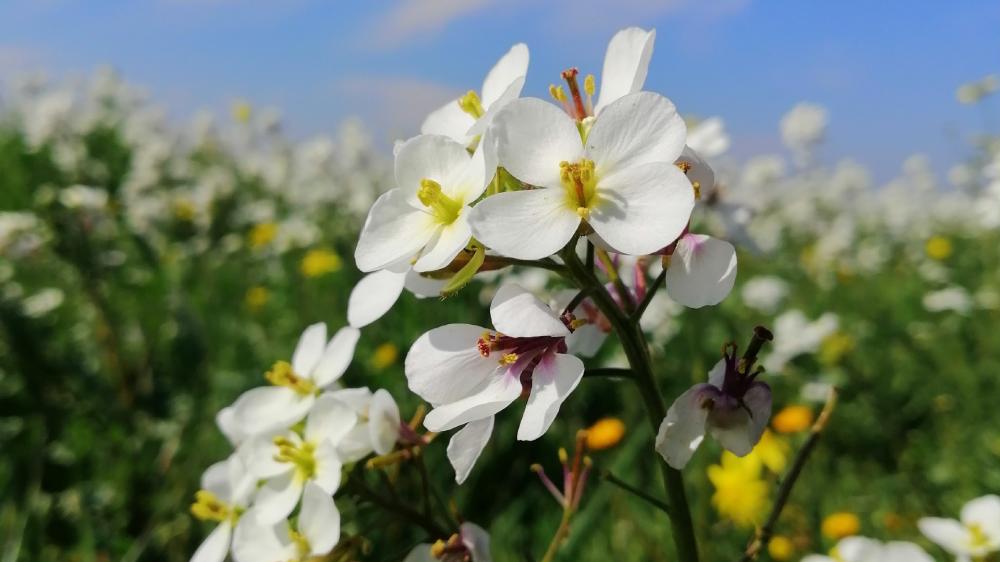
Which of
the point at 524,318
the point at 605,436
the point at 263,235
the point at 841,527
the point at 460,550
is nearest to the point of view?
the point at 524,318

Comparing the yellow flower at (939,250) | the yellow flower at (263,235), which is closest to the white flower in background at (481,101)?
the yellow flower at (263,235)

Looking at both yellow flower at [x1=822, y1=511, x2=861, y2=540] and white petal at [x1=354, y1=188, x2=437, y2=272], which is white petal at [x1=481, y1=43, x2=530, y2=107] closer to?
white petal at [x1=354, y1=188, x2=437, y2=272]

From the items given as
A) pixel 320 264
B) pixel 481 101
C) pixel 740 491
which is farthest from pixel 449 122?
pixel 320 264

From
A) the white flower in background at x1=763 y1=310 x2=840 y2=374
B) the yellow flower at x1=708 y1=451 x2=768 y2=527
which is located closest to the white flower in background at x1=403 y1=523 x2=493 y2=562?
the yellow flower at x1=708 y1=451 x2=768 y2=527

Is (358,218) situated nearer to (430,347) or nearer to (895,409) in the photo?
(895,409)

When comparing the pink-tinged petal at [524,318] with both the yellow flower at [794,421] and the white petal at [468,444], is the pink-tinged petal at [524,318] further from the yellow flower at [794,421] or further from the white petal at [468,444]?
the yellow flower at [794,421]

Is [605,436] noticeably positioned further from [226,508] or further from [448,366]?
[448,366]
